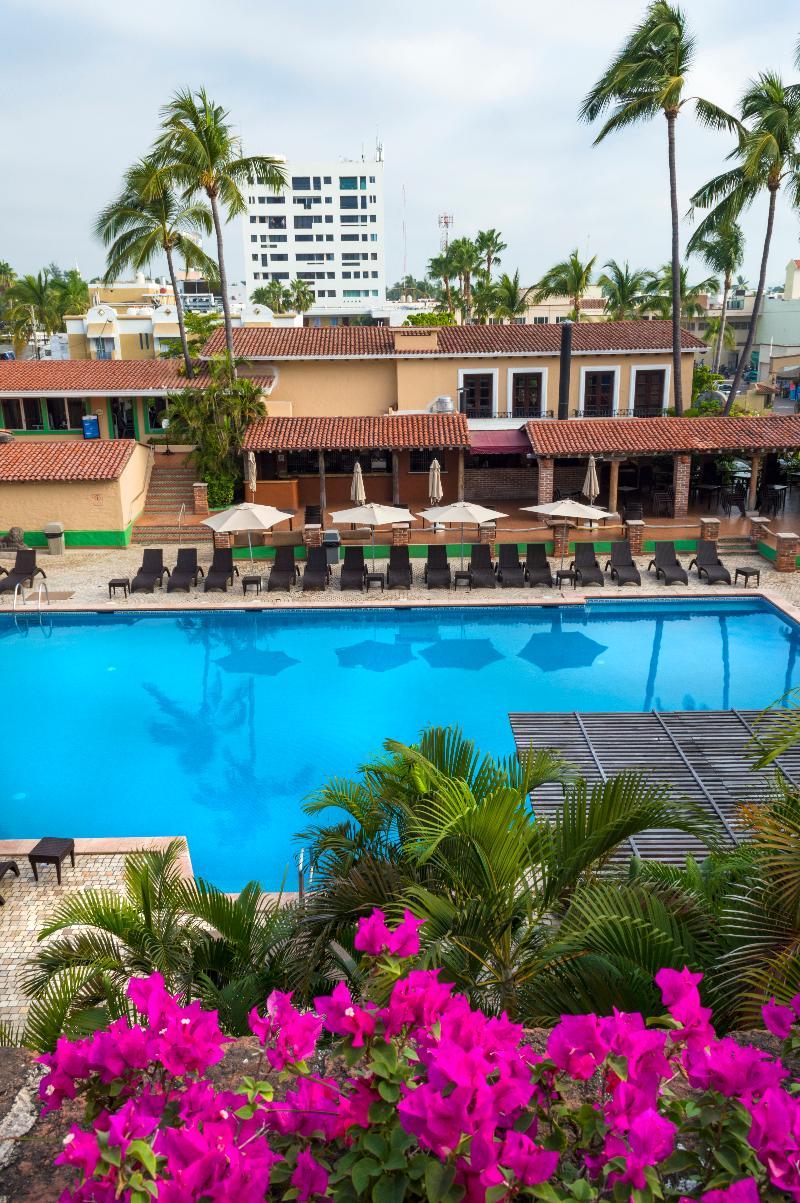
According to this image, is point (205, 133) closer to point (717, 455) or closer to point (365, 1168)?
point (717, 455)

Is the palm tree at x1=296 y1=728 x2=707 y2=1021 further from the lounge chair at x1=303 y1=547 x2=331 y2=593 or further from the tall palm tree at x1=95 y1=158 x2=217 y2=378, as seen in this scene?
the tall palm tree at x1=95 y1=158 x2=217 y2=378

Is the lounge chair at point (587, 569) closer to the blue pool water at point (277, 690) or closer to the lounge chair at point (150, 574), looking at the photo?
the blue pool water at point (277, 690)

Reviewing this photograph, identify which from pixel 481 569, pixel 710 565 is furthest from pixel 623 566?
pixel 481 569

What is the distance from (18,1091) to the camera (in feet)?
11.2

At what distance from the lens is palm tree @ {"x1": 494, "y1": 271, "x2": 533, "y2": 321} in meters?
58.1

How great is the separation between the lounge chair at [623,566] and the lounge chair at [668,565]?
52 cm

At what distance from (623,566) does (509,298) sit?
4149cm

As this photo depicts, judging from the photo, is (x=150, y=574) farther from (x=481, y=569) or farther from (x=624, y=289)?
(x=624, y=289)

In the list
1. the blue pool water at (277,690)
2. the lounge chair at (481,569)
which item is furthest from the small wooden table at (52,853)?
the lounge chair at (481,569)

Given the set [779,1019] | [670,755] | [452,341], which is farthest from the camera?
[452,341]

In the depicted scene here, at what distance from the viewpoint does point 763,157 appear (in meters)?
27.8

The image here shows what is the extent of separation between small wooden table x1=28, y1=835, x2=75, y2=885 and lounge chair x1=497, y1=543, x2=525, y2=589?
13.0m

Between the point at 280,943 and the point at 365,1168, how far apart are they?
11.0ft

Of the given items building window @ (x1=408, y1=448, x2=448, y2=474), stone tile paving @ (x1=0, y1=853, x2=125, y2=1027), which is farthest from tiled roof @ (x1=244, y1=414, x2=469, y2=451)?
stone tile paving @ (x1=0, y1=853, x2=125, y2=1027)
